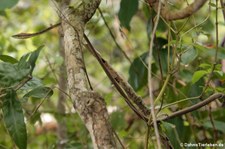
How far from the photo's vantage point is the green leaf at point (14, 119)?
89 centimetres

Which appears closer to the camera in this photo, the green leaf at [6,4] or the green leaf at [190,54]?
the green leaf at [6,4]

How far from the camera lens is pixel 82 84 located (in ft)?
2.52

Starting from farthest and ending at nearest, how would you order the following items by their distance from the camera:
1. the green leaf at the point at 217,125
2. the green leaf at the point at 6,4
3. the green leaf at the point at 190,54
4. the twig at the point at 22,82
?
the green leaf at the point at 217,125 → the green leaf at the point at 190,54 → the twig at the point at 22,82 → the green leaf at the point at 6,4

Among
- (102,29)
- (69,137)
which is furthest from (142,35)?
(69,137)

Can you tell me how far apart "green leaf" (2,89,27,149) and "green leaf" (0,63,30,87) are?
0.02 m

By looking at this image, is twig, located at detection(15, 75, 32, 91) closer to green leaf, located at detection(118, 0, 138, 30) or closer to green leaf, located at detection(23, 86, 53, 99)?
green leaf, located at detection(23, 86, 53, 99)

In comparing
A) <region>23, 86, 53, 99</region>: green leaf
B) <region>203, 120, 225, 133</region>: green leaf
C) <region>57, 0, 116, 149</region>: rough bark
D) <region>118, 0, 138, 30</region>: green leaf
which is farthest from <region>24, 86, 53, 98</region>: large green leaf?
<region>203, 120, 225, 133</region>: green leaf

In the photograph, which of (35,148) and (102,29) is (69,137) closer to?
(35,148)

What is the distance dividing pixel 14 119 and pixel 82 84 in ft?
0.70

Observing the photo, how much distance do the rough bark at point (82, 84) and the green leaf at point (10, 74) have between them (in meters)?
0.14

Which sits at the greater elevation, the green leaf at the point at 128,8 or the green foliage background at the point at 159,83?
the green leaf at the point at 128,8

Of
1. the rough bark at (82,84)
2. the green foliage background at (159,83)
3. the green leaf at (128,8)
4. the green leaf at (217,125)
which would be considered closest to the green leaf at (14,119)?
the green foliage background at (159,83)

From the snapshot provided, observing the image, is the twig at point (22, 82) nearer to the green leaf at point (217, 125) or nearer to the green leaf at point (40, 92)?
the green leaf at point (40, 92)

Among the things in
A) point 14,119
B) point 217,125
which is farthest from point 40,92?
point 217,125
